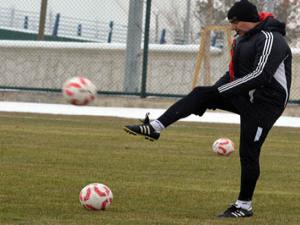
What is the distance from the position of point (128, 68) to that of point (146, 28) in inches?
43.0

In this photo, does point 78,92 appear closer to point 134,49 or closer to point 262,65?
point 262,65

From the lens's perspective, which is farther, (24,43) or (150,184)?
(24,43)

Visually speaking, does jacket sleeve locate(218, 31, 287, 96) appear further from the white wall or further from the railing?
the railing

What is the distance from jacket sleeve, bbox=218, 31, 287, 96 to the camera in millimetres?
9344

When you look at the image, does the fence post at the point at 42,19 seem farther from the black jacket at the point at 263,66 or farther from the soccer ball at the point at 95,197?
the black jacket at the point at 263,66

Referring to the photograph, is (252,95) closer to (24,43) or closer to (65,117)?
(65,117)

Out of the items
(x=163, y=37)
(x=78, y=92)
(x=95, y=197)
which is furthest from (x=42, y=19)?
(x=95, y=197)

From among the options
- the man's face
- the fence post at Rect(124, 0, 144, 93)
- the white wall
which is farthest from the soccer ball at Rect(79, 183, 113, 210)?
the white wall

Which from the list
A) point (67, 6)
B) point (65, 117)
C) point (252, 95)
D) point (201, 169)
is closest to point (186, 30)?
point (67, 6)

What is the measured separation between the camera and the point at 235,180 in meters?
12.9

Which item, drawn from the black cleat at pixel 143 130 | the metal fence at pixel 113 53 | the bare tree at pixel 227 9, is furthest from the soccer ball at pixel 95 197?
the bare tree at pixel 227 9

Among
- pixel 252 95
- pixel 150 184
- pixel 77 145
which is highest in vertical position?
pixel 252 95

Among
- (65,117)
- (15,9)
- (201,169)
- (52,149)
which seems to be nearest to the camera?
(201,169)

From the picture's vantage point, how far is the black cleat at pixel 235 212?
970 cm
